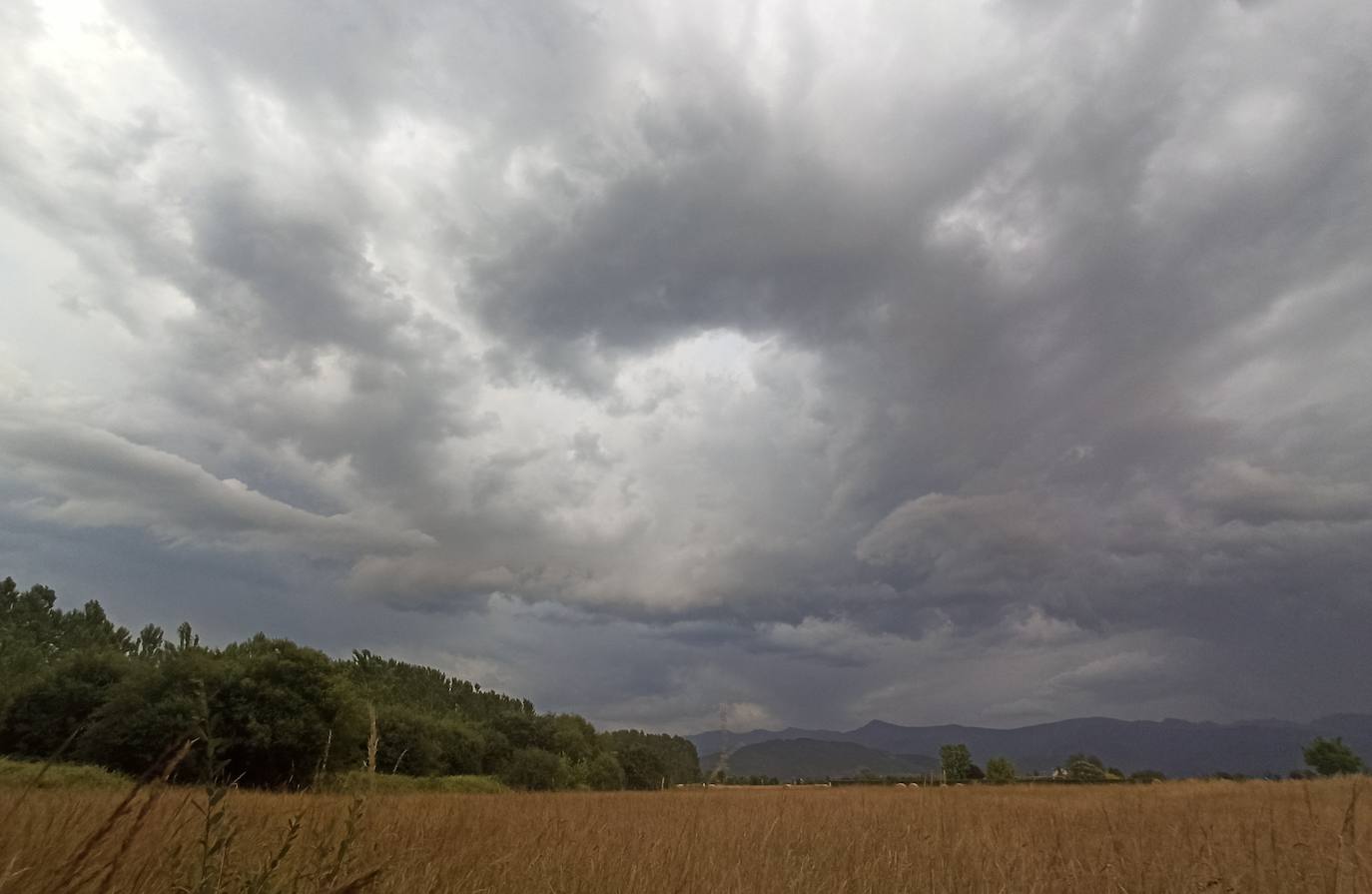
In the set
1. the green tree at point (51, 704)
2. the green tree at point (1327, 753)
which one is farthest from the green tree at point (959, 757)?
the green tree at point (51, 704)

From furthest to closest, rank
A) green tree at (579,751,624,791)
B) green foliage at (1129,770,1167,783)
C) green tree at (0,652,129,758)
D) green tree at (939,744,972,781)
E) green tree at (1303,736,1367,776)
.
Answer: green tree at (579,751,624,791) < green tree at (1303,736,1367,776) < green tree at (939,744,972,781) < green tree at (0,652,129,758) < green foliage at (1129,770,1167,783)

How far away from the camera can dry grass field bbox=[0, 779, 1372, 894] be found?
137 inches

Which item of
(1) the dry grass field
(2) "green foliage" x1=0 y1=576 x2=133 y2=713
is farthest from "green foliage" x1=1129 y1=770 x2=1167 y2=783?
(2) "green foliage" x1=0 y1=576 x2=133 y2=713

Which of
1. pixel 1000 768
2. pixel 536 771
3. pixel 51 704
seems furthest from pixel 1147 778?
pixel 51 704

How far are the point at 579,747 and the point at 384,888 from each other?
68.3 metres

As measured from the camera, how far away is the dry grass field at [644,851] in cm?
349

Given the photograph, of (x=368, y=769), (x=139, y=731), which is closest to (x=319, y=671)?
(x=139, y=731)

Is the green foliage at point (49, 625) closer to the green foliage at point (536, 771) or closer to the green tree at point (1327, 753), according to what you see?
the green foliage at point (536, 771)

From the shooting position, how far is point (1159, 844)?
7.37m

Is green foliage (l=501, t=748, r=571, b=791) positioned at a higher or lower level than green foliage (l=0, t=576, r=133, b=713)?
lower

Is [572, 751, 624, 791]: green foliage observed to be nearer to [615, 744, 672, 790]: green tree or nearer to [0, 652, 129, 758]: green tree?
[615, 744, 672, 790]: green tree

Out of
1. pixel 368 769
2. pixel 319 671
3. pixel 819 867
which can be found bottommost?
pixel 819 867

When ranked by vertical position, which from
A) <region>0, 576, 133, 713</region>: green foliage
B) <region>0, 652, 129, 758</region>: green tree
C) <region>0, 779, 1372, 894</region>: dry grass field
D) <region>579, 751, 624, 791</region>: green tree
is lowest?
<region>579, 751, 624, 791</region>: green tree

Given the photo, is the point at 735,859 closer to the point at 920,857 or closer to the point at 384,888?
the point at 920,857
